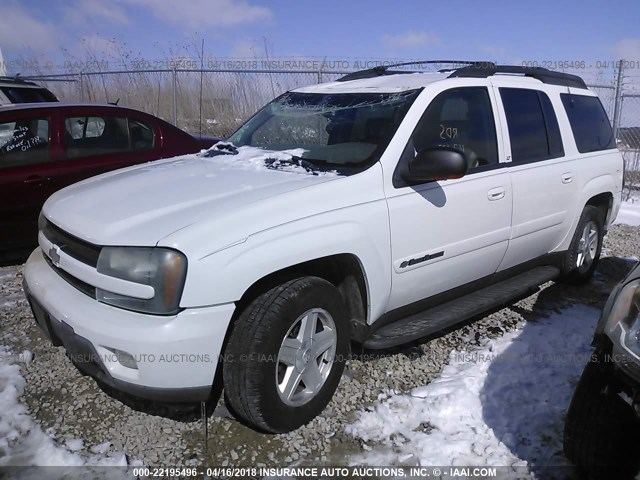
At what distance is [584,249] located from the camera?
479 cm

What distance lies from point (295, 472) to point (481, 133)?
2465 mm

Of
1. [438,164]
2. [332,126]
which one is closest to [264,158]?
[332,126]

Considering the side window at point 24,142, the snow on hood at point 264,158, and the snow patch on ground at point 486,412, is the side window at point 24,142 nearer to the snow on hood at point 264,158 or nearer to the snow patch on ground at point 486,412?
the snow on hood at point 264,158

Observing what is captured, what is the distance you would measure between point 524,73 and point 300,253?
2.73 m

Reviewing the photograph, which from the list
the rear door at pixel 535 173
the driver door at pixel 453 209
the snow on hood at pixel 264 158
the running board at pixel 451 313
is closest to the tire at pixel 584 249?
the rear door at pixel 535 173

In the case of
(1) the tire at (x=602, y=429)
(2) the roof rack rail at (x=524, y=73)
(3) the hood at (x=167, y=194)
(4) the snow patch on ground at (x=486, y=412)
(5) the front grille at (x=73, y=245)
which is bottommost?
(4) the snow patch on ground at (x=486, y=412)

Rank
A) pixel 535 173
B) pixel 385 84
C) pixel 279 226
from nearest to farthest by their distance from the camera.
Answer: pixel 279 226 → pixel 385 84 → pixel 535 173

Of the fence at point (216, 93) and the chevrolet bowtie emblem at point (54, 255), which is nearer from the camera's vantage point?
A: the chevrolet bowtie emblem at point (54, 255)

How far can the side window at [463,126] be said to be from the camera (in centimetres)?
322

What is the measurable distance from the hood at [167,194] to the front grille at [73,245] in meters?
0.05

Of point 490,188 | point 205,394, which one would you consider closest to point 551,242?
point 490,188

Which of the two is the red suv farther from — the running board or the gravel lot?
the running board

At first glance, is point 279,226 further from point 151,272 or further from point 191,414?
point 191,414

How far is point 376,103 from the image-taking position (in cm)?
336
